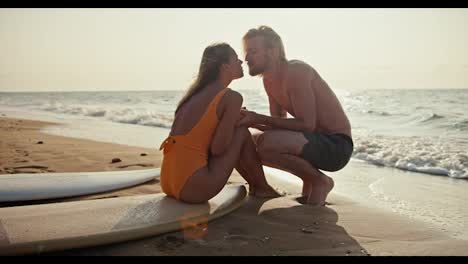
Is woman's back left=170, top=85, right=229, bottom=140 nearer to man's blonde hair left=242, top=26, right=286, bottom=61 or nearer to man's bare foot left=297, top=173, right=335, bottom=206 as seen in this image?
man's blonde hair left=242, top=26, right=286, bottom=61

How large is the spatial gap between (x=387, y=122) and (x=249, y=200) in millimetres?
10226

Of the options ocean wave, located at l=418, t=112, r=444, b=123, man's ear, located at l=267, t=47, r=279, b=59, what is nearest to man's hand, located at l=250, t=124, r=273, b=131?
man's ear, located at l=267, t=47, r=279, b=59

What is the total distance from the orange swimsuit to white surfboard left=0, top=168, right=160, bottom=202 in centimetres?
118

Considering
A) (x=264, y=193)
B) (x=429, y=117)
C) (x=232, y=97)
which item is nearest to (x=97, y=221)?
(x=232, y=97)

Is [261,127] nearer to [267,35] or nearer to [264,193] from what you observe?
[264,193]

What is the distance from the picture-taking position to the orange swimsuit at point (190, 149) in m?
3.35

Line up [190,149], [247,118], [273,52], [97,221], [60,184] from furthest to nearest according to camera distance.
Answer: [60,184] → [273,52] → [247,118] → [190,149] → [97,221]

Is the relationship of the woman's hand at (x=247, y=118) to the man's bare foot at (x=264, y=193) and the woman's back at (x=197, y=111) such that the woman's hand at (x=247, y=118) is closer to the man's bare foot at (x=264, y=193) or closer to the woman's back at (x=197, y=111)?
the woman's back at (x=197, y=111)

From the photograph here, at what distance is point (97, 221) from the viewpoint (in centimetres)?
301

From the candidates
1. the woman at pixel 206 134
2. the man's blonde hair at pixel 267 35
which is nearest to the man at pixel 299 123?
the man's blonde hair at pixel 267 35

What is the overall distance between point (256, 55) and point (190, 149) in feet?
3.45

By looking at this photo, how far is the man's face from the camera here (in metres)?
3.90

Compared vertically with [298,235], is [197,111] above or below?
above

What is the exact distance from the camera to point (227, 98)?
341cm
